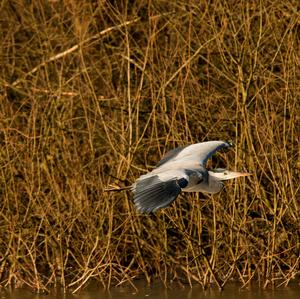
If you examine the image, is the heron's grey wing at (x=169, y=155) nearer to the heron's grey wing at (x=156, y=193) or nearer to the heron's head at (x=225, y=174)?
the heron's head at (x=225, y=174)

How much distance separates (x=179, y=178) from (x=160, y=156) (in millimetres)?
1718

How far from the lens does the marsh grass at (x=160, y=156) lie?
783 centimetres

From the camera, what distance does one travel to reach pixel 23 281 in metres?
8.07

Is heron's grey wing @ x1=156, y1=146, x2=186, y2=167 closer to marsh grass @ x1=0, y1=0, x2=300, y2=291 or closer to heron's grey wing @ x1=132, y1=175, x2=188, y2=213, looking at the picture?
marsh grass @ x1=0, y1=0, x2=300, y2=291

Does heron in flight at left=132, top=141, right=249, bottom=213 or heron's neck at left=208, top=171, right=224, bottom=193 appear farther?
heron's neck at left=208, top=171, right=224, bottom=193

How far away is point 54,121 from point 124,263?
1.30m

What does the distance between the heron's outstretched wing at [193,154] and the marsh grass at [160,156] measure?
0.73ft

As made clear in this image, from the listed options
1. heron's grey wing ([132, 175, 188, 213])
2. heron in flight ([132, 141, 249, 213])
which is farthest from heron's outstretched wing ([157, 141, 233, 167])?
heron's grey wing ([132, 175, 188, 213])

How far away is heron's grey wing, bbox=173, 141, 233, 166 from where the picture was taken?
7.45m

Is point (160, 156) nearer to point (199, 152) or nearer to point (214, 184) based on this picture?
point (199, 152)

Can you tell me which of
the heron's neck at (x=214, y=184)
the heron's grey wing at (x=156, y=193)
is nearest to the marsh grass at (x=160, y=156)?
the heron's neck at (x=214, y=184)

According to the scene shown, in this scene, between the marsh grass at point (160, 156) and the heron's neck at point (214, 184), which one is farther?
the marsh grass at point (160, 156)

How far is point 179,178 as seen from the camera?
21.2ft

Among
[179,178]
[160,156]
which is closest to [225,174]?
[160,156]
